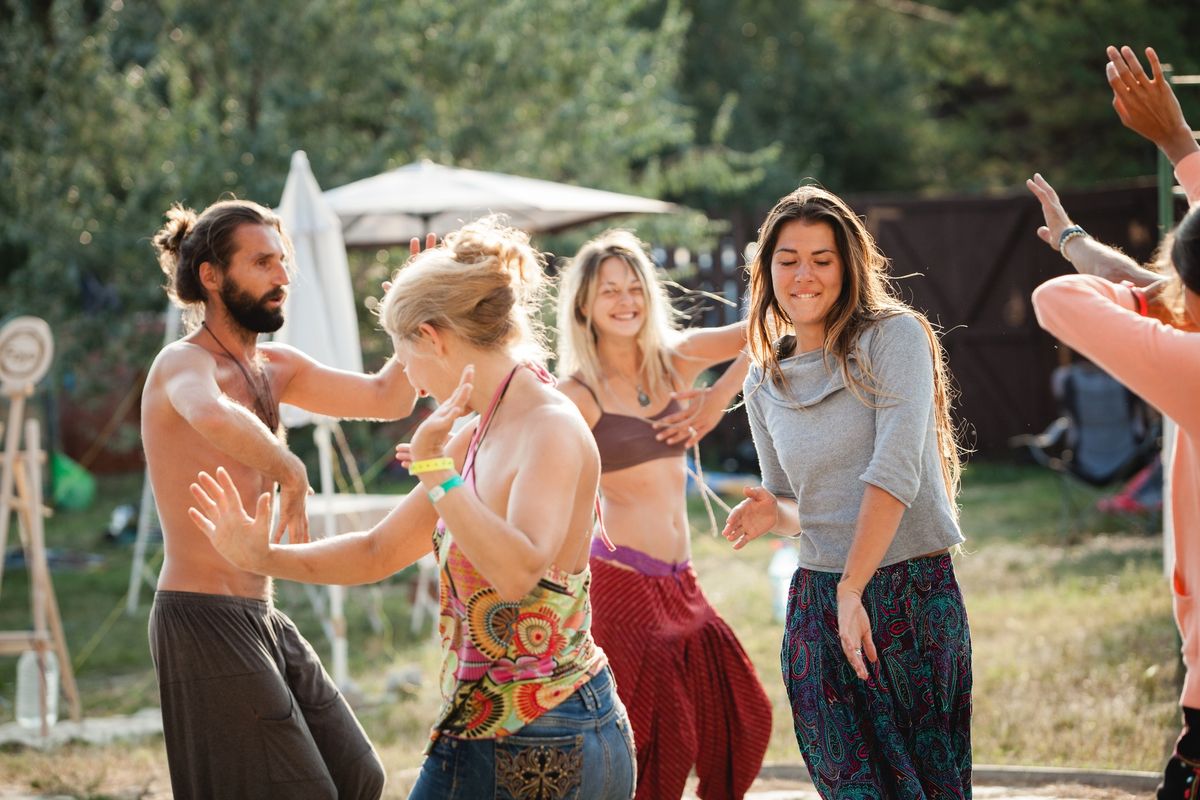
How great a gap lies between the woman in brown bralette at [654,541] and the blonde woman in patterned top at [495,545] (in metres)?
1.68

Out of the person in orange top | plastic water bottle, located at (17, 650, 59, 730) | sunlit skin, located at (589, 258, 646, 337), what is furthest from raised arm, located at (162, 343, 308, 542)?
plastic water bottle, located at (17, 650, 59, 730)

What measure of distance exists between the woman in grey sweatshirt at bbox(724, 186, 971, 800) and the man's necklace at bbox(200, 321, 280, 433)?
138 centimetres

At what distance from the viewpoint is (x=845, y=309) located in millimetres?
3312

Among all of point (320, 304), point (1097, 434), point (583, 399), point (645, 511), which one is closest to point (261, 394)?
point (583, 399)

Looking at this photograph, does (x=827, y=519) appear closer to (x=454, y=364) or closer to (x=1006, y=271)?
(x=454, y=364)

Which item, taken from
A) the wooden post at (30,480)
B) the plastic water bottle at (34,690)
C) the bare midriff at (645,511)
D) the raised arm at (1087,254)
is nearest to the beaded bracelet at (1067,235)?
the raised arm at (1087,254)

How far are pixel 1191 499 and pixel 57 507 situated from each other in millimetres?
15068

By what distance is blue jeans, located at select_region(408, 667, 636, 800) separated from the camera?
2541 millimetres

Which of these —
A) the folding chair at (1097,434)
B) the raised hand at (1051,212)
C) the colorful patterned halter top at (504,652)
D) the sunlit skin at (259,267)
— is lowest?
the folding chair at (1097,434)

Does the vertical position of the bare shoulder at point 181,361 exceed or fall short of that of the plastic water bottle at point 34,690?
it exceeds it

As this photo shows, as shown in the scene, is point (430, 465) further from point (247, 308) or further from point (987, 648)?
point (987, 648)

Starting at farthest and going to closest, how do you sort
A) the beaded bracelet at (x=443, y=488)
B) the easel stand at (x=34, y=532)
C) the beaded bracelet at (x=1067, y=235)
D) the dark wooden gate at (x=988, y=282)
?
the dark wooden gate at (x=988, y=282)
the easel stand at (x=34, y=532)
the beaded bracelet at (x=1067, y=235)
the beaded bracelet at (x=443, y=488)

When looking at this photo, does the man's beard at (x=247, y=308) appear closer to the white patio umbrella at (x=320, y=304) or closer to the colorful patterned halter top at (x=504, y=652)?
the colorful patterned halter top at (x=504, y=652)

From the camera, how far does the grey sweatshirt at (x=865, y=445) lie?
3.12 m
